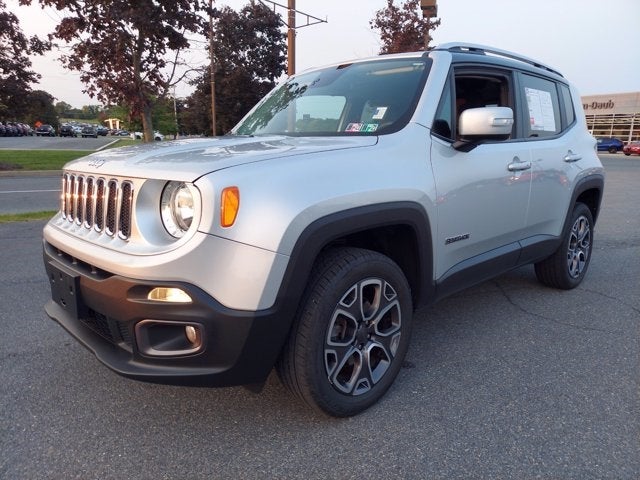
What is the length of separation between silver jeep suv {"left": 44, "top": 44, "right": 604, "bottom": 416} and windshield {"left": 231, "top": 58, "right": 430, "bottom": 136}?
0.04 feet

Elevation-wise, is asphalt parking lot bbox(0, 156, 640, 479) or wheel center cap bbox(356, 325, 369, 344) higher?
wheel center cap bbox(356, 325, 369, 344)

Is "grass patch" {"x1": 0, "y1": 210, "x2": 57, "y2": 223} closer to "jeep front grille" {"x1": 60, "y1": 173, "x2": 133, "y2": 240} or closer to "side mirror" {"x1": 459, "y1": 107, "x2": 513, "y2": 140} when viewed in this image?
"jeep front grille" {"x1": 60, "y1": 173, "x2": 133, "y2": 240}

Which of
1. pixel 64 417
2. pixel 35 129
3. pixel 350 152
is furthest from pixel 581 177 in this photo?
pixel 35 129

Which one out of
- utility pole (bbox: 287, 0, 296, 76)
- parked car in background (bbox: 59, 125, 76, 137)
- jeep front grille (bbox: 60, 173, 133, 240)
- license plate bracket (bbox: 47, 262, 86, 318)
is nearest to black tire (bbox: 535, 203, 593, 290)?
jeep front grille (bbox: 60, 173, 133, 240)

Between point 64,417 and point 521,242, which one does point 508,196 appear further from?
point 64,417

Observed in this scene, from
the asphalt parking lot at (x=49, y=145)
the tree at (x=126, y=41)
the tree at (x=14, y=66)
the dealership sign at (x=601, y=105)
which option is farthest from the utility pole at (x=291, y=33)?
the dealership sign at (x=601, y=105)

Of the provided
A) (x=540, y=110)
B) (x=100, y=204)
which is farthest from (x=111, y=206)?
(x=540, y=110)

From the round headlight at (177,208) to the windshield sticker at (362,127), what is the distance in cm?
120

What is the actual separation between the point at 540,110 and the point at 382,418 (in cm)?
276

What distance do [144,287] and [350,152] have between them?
111 cm

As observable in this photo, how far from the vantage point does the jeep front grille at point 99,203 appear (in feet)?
7.14

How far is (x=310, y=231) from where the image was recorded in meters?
2.08

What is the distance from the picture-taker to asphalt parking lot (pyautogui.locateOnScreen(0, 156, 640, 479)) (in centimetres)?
211

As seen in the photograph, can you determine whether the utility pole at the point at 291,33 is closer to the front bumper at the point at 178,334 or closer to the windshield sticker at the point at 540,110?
the windshield sticker at the point at 540,110
